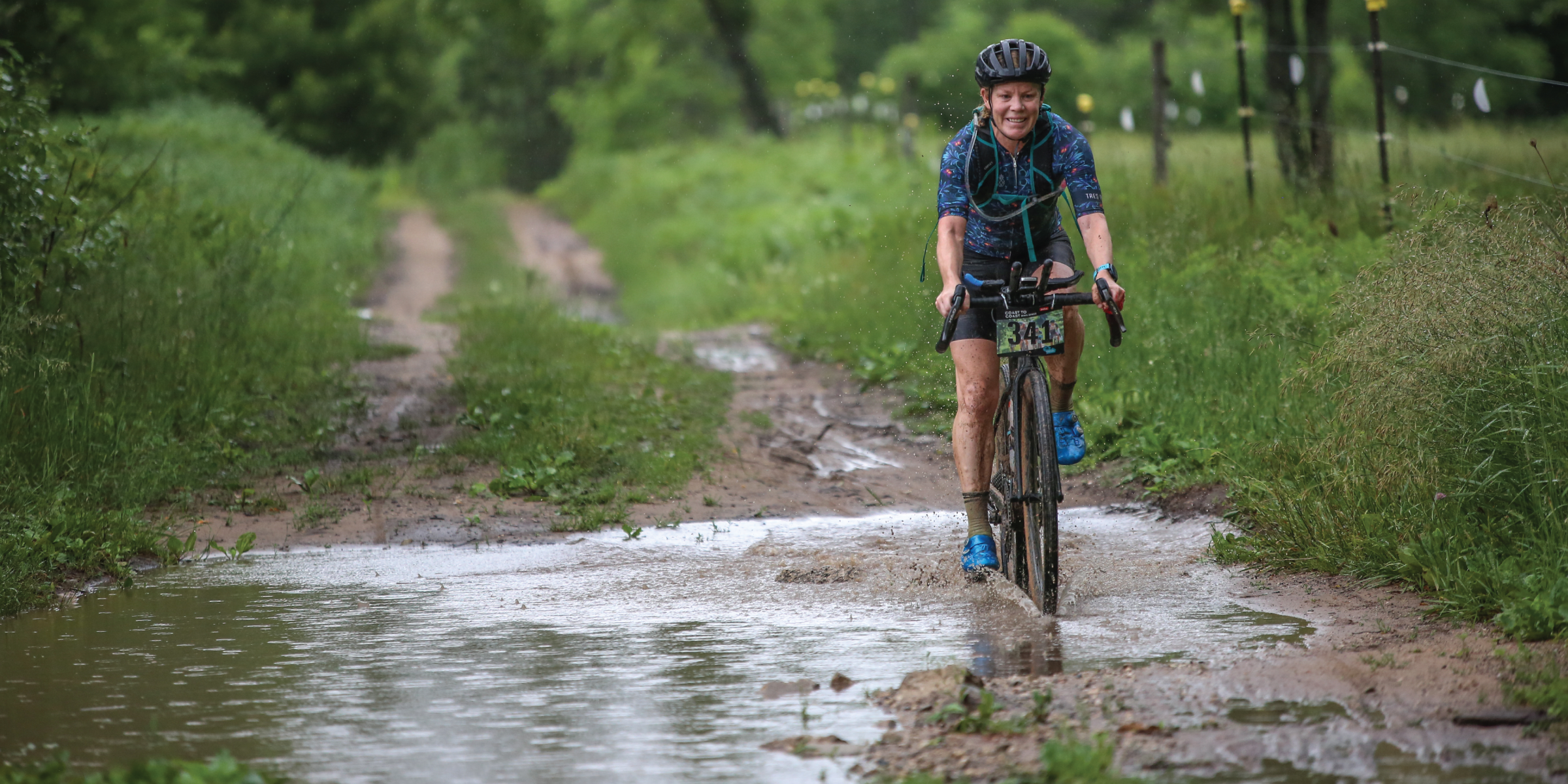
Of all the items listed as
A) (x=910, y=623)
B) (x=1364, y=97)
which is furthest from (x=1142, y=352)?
(x=1364, y=97)

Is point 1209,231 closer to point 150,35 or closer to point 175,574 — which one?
point 175,574

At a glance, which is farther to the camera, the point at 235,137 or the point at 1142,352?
the point at 235,137

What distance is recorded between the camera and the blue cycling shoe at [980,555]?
6090 mm

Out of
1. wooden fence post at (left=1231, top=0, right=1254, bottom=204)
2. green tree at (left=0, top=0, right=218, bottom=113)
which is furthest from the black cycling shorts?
wooden fence post at (left=1231, top=0, right=1254, bottom=204)

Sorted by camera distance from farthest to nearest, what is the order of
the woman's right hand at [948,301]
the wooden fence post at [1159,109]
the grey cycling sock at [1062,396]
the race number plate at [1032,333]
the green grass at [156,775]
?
1. the wooden fence post at [1159,109]
2. the grey cycling sock at [1062,396]
3. the race number plate at [1032,333]
4. the woman's right hand at [948,301]
5. the green grass at [156,775]

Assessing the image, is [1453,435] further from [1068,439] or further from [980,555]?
[980,555]

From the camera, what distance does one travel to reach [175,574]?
22.2 feet

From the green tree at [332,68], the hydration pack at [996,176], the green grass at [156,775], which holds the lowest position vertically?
the green grass at [156,775]

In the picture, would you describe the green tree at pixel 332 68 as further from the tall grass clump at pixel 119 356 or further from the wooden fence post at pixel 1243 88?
the wooden fence post at pixel 1243 88

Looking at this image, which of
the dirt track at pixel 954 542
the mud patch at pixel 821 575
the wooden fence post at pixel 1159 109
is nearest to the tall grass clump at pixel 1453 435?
the dirt track at pixel 954 542

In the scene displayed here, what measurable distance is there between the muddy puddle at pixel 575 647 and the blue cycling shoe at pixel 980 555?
89 millimetres

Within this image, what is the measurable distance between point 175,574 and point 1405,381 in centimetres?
563

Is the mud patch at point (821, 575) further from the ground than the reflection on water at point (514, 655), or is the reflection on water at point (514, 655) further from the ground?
the mud patch at point (821, 575)

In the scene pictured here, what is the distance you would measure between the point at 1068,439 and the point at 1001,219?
99 cm
